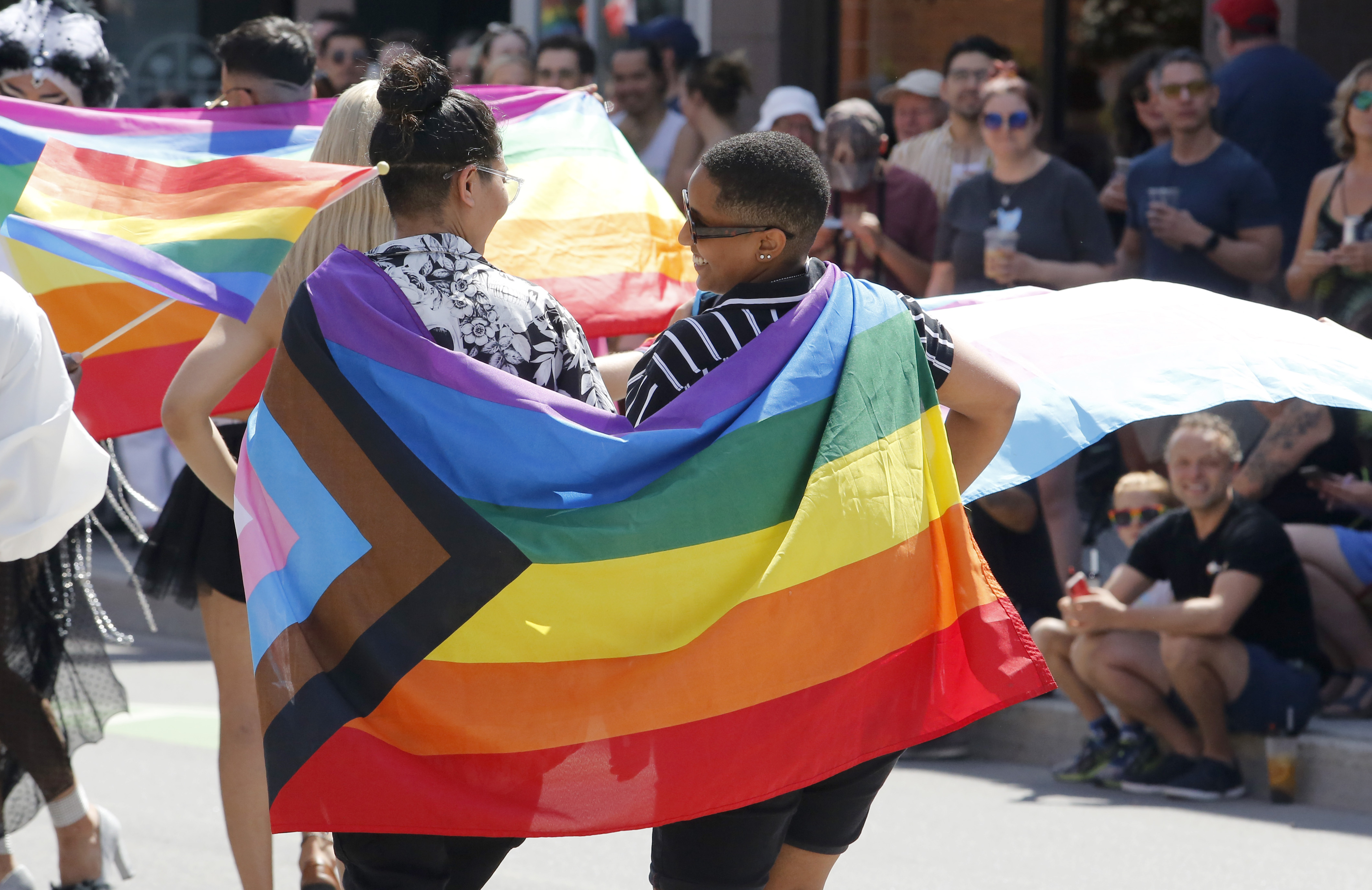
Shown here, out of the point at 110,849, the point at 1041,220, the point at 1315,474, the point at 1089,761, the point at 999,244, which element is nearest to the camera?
the point at 110,849

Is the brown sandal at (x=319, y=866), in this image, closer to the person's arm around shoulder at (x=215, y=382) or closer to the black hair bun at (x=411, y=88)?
the person's arm around shoulder at (x=215, y=382)

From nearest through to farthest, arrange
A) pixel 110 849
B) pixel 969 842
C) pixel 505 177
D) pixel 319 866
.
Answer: pixel 505 177
pixel 319 866
pixel 110 849
pixel 969 842

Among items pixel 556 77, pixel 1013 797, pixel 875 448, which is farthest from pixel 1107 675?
pixel 556 77

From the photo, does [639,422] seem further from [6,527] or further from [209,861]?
[209,861]

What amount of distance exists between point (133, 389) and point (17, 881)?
4.80ft

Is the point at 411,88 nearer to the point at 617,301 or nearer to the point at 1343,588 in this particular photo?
the point at 617,301

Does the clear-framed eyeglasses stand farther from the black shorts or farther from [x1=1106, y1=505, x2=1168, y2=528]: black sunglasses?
[x1=1106, y1=505, x2=1168, y2=528]: black sunglasses

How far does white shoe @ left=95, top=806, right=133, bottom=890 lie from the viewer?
16.0ft

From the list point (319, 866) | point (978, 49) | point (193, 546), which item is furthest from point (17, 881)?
point (978, 49)

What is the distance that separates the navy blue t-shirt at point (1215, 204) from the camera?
7.21m

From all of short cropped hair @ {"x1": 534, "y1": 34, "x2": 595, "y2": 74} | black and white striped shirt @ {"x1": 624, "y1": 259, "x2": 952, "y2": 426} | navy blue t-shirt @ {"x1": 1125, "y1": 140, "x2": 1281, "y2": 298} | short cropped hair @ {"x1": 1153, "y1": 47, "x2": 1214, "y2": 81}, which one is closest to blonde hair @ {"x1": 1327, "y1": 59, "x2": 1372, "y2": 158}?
navy blue t-shirt @ {"x1": 1125, "y1": 140, "x2": 1281, "y2": 298}

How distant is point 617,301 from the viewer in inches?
188

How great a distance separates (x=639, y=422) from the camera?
295cm

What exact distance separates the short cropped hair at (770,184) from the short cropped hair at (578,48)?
6195 millimetres
